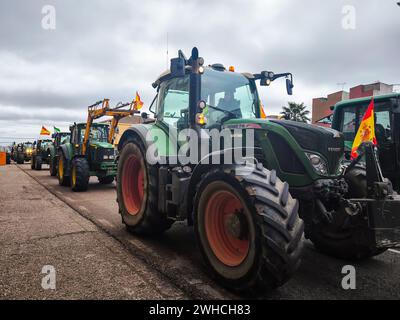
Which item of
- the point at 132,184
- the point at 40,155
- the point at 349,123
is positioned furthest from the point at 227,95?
the point at 40,155

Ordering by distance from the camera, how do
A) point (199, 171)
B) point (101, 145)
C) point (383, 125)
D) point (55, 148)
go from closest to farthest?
point (199, 171)
point (383, 125)
point (101, 145)
point (55, 148)

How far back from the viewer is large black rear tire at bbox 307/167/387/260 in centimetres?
317

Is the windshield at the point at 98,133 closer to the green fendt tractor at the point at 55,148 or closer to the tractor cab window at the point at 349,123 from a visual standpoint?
the green fendt tractor at the point at 55,148

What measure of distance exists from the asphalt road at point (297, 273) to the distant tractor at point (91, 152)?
17.6ft

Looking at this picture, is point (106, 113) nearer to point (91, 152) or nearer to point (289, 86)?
point (91, 152)

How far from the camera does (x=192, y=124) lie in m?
3.87

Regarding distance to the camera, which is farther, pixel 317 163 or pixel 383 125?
pixel 383 125

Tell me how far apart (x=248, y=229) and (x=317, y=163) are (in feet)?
3.20

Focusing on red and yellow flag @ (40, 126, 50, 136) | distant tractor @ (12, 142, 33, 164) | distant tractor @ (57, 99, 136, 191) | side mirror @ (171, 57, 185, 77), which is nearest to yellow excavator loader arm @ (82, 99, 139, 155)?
distant tractor @ (57, 99, 136, 191)

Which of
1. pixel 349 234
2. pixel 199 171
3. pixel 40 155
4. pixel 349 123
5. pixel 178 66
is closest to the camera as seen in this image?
pixel 199 171

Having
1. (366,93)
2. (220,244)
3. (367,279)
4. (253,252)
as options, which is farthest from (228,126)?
(366,93)

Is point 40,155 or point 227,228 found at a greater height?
point 40,155

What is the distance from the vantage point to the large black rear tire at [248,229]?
2492mm

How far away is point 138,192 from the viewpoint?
5.15m
